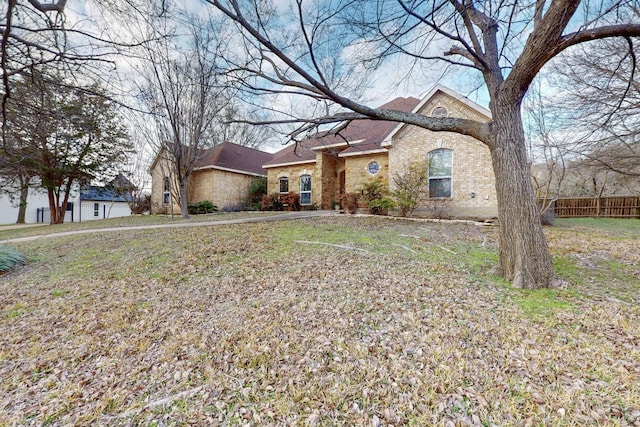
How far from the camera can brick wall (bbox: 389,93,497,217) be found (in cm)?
1127

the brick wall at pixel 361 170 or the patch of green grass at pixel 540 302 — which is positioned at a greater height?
the brick wall at pixel 361 170

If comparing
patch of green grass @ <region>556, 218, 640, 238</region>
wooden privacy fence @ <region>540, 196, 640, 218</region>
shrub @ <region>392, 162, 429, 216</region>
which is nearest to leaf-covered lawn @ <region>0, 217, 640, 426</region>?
patch of green grass @ <region>556, 218, 640, 238</region>

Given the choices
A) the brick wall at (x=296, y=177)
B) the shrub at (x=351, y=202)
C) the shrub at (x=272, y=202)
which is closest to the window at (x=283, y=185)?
the brick wall at (x=296, y=177)

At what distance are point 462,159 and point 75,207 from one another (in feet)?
118

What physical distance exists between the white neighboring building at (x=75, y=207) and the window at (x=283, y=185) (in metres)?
15.4

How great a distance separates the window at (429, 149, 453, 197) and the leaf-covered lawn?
23.7ft

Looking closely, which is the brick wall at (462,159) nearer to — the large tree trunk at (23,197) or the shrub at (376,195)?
the shrub at (376,195)

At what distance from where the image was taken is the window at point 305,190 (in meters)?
16.9

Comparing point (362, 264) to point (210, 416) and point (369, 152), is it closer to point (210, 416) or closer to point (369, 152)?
point (210, 416)

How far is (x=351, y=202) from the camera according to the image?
13164mm

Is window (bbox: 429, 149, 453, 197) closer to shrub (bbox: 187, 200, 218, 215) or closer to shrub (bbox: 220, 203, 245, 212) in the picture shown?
shrub (bbox: 220, 203, 245, 212)

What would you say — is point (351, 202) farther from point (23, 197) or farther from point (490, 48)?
point (23, 197)

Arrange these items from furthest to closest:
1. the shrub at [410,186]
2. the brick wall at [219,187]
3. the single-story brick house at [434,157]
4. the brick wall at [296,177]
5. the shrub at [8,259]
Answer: the brick wall at [219,187], the brick wall at [296,177], the single-story brick house at [434,157], the shrub at [410,186], the shrub at [8,259]

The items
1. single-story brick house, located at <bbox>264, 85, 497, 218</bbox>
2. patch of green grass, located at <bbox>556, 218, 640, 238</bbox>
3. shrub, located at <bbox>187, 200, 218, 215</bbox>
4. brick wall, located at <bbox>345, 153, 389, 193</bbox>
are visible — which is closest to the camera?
patch of green grass, located at <bbox>556, 218, 640, 238</bbox>
